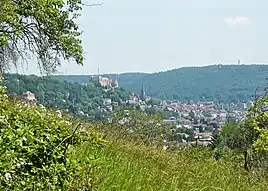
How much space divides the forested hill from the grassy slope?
151ft

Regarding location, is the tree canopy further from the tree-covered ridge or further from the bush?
the bush

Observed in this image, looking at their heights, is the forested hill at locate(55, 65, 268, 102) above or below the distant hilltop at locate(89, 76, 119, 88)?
below

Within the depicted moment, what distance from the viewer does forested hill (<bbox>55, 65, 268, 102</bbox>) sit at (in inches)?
2196

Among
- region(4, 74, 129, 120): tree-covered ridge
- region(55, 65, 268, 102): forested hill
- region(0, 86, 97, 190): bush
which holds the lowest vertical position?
region(55, 65, 268, 102): forested hill

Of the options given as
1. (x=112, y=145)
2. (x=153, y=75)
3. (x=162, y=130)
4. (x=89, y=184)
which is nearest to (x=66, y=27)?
(x=162, y=130)

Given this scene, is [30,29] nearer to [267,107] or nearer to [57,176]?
[267,107]

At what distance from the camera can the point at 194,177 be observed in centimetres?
536

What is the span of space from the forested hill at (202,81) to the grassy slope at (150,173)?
1817 inches

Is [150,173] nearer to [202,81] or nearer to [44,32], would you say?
[44,32]

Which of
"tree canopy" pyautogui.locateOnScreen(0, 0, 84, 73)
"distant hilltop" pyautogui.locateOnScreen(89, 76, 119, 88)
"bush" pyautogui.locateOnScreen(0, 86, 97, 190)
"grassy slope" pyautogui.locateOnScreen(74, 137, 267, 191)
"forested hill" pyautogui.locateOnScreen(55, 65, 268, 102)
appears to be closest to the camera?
"bush" pyautogui.locateOnScreen(0, 86, 97, 190)

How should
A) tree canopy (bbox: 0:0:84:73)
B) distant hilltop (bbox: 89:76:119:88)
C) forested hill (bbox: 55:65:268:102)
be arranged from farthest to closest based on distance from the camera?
forested hill (bbox: 55:65:268:102), distant hilltop (bbox: 89:76:119:88), tree canopy (bbox: 0:0:84:73)

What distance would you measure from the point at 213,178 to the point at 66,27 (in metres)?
12.6

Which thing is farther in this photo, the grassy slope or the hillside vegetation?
the grassy slope

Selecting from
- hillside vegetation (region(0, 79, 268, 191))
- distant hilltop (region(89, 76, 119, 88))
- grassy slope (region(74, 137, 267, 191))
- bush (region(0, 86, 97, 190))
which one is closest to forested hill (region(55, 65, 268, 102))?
distant hilltop (region(89, 76, 119, 88))
